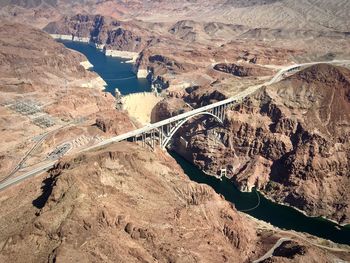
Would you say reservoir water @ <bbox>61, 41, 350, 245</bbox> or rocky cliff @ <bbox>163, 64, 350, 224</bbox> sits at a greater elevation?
rocky cliff @ <bbox>163, 64, 350, 224</bbox>

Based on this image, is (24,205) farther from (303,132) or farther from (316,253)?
(303,132)

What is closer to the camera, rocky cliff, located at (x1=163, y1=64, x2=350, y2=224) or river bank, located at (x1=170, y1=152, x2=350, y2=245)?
river bank, located at (x1=170, y1=152, x2=350, y2=245)

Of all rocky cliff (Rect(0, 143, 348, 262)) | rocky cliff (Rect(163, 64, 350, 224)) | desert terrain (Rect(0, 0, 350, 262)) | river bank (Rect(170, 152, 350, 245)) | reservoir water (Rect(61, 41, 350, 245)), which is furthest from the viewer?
rocky cliff (Rect(163, 64, 350, 224))

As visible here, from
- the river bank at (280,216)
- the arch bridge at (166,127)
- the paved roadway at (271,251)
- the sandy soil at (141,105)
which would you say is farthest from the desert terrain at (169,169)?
the river bank at (280,216)

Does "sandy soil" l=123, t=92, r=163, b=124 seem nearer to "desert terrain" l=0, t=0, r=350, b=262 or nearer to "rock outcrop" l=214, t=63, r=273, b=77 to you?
"desert terrain" l=0, t=0, r=350, b=262

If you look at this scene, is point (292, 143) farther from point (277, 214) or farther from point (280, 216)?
point (280, 216)

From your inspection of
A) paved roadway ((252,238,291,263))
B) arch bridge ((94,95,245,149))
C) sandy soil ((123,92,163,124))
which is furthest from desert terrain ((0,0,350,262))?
arch bridge ((94,95,245,149))

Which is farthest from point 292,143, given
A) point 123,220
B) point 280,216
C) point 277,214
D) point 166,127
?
point 123,220

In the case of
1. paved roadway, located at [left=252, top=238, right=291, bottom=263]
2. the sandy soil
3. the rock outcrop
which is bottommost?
the sandy soil
